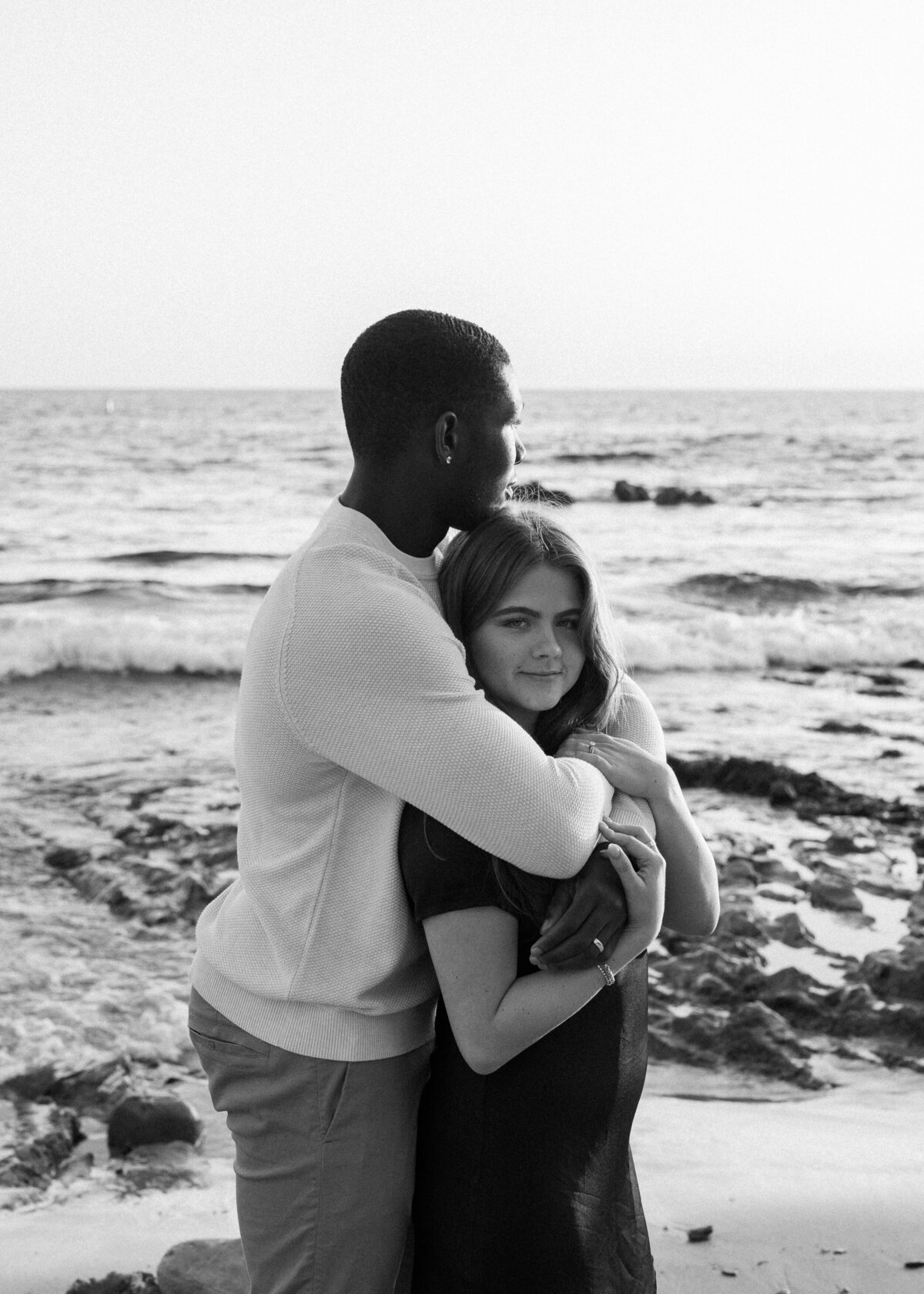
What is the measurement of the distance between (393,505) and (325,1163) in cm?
96

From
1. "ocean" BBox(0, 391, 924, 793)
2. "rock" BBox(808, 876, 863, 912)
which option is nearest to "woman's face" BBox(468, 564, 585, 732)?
"ocean" BBox(0, 391, 924, 793)

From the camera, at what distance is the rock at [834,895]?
5.42 m

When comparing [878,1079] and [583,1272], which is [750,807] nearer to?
[878,1079]

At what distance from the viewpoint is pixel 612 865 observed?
1905 millimetres

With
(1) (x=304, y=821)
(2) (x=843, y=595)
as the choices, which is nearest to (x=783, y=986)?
(1) (x=304, y=821)

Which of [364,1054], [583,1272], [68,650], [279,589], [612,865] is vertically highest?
[279,589]

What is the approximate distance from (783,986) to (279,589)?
330 centimetres

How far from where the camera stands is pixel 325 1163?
1958mm

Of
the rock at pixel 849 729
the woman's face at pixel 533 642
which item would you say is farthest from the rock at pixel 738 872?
the woman's face at pixel 533 642

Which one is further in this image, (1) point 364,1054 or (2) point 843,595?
(2) point 843,595

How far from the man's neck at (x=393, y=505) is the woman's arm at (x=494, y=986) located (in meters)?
0.55

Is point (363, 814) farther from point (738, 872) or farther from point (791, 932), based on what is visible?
point (738, 872)

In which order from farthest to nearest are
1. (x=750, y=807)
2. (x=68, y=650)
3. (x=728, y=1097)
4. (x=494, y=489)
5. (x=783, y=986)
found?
(x=68, y=650) → (x=750, y=807) → (x=783, y=986) → (x=728, y=1097) → (x=494, y=489)

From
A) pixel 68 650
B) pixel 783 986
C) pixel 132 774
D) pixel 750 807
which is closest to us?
pixel 783 986
